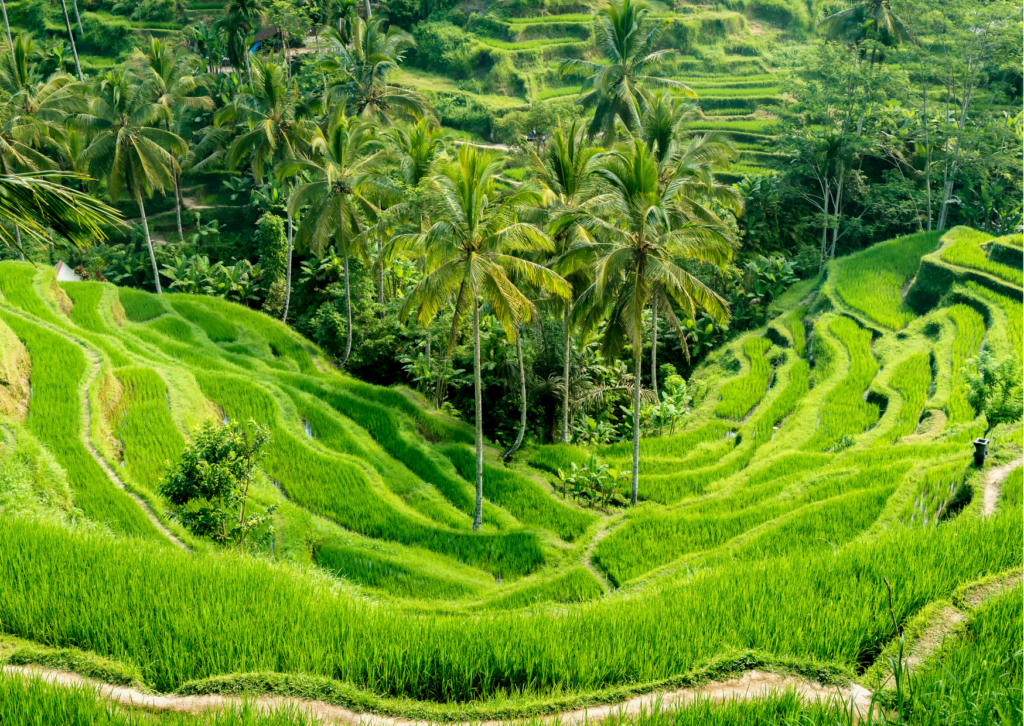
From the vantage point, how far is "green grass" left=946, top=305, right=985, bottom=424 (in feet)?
54.6

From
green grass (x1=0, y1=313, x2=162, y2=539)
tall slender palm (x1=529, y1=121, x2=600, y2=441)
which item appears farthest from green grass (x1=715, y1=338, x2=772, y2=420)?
green grass (x1=0, y1=313, x2=162, y2=539)

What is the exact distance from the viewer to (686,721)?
5.07 metres

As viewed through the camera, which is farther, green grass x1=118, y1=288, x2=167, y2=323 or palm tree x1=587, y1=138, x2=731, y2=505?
green grass x1=118, y1=288, x2=167, y2=323

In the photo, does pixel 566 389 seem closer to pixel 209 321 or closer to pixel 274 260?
pixel 209 321

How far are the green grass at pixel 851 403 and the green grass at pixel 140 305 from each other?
58.7 ft

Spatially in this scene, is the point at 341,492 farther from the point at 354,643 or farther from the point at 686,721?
the point at 686,721

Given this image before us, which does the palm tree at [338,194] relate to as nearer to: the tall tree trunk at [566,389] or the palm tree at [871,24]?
the tall tree trunk at [566,389]

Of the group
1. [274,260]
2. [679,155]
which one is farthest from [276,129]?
[679,155]

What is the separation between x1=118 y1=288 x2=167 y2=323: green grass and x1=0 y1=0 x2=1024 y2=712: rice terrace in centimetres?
9

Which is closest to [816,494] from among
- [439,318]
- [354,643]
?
[354,643]

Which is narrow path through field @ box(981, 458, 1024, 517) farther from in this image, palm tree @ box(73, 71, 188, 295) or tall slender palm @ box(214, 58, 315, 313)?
palm tree @ box(73, 71, 188, 295)

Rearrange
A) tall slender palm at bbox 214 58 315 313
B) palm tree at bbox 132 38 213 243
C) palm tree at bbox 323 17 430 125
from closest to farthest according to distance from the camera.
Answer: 1. tall slender palm at bbox 214 58 315 313
2. palm tree at bbox 323 17 430 125
3. palm tree at bbox 132 38 213 243

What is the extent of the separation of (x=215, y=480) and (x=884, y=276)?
74.4 feet

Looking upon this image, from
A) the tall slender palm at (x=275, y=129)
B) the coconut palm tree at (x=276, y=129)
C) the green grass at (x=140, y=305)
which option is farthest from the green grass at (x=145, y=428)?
the coconut palm tree at (x=276, y=129)
